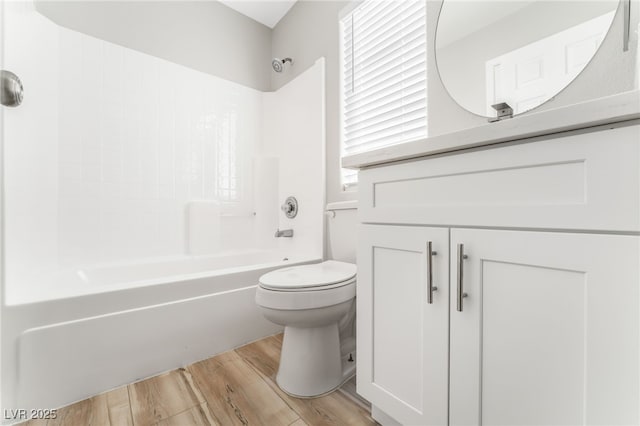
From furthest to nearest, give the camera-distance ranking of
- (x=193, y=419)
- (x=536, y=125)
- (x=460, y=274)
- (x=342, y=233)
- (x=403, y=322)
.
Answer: (x=342, y=233)
(x=193, y=419)
(x=403, y=322)
(x=460, y=274)
(x=536, y=125)

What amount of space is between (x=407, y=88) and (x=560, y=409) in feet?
4.63

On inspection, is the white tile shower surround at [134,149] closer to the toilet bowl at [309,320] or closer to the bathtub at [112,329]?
the bathtub at [112,329]

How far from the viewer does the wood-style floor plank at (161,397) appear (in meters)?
1.00

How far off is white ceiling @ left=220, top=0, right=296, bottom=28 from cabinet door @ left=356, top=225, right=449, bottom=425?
219cm

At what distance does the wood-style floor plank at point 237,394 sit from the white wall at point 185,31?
6.61 feet

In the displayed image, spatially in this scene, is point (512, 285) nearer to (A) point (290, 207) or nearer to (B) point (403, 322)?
(B) point (403, 322)

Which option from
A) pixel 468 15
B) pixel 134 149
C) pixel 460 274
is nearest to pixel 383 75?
pixel 468 15

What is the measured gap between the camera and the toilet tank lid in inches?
42.7

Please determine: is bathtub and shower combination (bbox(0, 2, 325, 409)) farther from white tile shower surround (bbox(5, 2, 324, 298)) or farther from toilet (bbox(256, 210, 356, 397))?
toilet (bbox(256, 210, 356, 397))

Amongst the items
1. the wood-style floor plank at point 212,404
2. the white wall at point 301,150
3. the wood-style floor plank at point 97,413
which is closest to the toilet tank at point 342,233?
the white wall at point 301,150

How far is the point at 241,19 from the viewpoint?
230 centimetres

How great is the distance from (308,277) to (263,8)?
226 cm

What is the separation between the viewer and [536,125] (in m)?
0.55

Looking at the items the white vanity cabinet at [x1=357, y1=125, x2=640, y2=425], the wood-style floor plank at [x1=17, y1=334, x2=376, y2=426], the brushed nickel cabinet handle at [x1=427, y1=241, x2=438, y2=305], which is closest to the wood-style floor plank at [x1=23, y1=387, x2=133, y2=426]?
the wood-style floor plank at [x1=17, y1=334, x2=376, y2=426]
